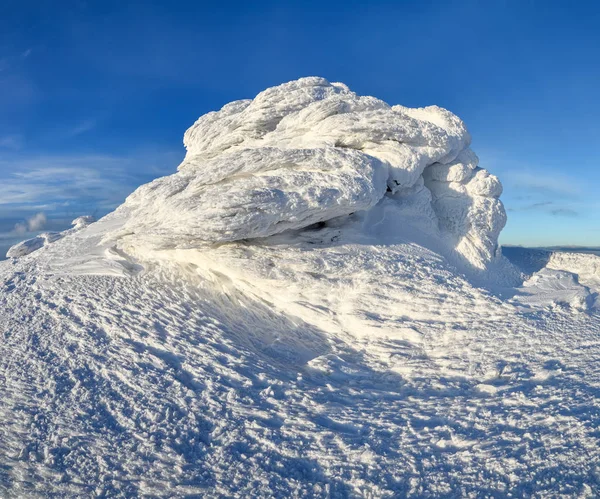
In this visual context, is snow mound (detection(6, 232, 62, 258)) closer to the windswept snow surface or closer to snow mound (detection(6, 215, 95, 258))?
snow mound (detection(6, 215, 95, 258))

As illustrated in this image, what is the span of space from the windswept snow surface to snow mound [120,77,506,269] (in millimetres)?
76

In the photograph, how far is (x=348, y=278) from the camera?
10453mm

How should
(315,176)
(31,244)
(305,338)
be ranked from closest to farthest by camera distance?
(305,338), (315,176), (31,244)

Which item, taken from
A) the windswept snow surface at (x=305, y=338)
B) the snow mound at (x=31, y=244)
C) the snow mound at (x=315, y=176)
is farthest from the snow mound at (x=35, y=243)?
the snow mound at (x=315, y=176)

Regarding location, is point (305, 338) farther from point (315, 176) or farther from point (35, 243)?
point (35, 243)

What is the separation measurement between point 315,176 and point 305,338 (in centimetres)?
422

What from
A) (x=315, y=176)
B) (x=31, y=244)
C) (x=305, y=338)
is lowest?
(x=305, y=338)

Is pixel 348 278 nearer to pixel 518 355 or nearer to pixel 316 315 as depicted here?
pixel 316 315

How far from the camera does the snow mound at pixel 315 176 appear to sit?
10102mm

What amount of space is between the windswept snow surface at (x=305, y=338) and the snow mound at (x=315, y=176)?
0.08 m

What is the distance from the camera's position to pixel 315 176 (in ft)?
35.7

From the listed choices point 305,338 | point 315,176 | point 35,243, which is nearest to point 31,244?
point 35,243

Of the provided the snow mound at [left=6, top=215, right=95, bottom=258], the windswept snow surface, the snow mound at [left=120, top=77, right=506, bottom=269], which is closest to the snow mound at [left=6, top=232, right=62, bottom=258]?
the snow mound at [left=6, top=215, right=95, bottom=258]

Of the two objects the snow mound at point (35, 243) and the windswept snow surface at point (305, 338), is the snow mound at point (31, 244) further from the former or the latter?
the windswept snow surface at point (305, 338)
